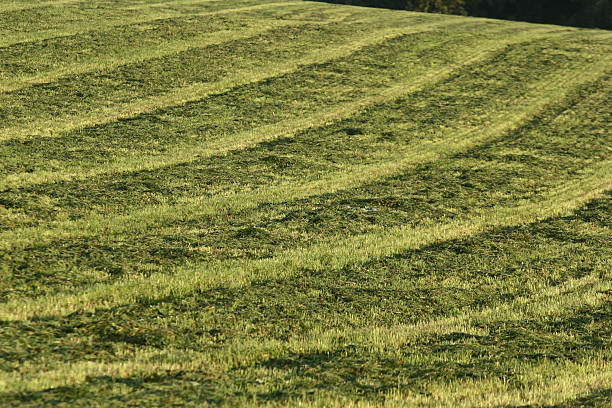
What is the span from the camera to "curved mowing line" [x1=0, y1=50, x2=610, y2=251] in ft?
40.2

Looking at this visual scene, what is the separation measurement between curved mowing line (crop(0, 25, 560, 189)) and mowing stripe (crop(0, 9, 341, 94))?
23.6 feet

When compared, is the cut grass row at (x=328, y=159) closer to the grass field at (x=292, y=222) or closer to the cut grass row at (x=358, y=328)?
the grass field at (x=292, y=222)

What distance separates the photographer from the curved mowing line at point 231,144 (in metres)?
15.1

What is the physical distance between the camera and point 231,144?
18984 millimetres

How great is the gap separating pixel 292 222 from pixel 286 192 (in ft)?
6.48

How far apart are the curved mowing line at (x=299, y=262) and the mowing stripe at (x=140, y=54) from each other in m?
13.5

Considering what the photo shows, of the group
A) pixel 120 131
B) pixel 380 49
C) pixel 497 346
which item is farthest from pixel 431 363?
pixel 380 49

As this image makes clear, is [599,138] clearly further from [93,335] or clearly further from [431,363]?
[93,335]

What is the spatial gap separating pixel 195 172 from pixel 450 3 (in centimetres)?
3840

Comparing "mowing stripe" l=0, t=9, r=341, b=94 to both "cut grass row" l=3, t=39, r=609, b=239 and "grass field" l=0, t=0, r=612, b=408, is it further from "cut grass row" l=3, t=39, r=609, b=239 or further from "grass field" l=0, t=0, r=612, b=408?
"cut grass row" l=3, t=39, r=609, b=239

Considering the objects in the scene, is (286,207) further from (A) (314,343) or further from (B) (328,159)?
(A) (314,343)

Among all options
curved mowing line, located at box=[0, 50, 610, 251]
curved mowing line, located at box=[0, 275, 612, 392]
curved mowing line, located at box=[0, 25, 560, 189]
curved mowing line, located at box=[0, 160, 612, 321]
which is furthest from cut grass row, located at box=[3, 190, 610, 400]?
curved mowing line, located at box=[0, 25, 560, 189]

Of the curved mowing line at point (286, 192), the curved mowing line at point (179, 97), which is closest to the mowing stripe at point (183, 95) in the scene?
the curved mowing line at point (179, 97)

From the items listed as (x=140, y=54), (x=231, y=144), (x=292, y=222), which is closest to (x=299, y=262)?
(x=292, y=222)
